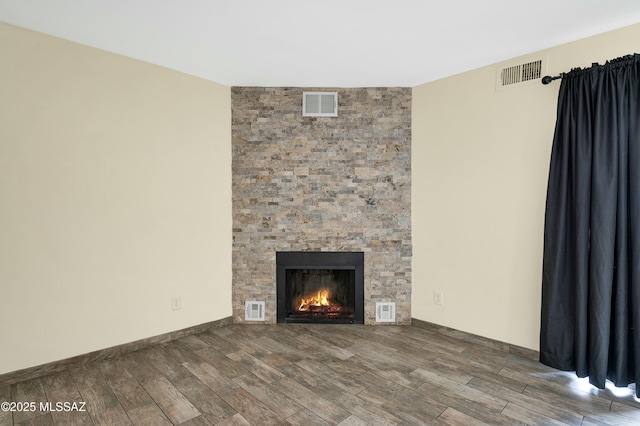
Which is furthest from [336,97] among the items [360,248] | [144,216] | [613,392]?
[613,392]

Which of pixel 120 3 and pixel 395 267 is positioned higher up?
pixel 120 3

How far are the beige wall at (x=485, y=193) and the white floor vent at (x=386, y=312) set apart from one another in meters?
0.23

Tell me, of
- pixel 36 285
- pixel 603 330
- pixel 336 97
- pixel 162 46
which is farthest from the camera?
pixel 336 97

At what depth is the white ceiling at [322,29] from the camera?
1.96m

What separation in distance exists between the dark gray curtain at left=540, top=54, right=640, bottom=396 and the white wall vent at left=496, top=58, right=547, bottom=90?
0.76 feet

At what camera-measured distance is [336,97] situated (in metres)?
3.22

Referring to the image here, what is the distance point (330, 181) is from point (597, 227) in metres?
2.15

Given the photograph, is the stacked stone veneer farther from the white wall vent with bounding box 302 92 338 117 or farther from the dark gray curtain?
the dark gray curtain

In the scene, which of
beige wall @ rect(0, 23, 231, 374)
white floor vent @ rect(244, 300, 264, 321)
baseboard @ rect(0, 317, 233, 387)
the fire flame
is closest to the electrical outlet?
beige wall @ rect(0, 23, 231, 374)

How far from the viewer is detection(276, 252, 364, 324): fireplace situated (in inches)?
130

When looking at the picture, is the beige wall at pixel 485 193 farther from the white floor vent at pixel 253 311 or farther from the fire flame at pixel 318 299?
the white floor vent at pixel 253 311

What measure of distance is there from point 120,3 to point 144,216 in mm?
1589

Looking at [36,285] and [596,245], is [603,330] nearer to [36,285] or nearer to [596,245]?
[596,245]

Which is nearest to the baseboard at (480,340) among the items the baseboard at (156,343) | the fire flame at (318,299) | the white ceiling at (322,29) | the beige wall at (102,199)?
the baseboard at (156,343)
